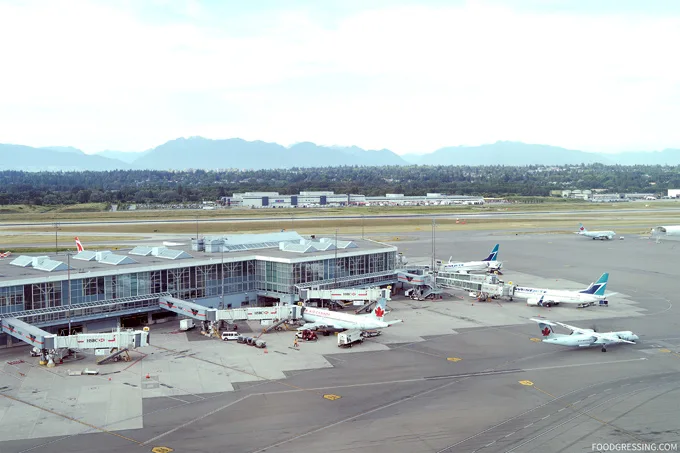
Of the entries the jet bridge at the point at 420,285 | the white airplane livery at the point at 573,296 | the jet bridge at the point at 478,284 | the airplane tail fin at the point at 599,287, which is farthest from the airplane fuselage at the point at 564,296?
the jet bridge at the point at 420,285

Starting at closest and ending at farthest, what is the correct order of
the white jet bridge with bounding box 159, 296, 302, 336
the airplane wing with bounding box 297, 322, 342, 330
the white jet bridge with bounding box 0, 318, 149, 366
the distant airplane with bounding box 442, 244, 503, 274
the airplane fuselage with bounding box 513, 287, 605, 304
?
the white jet bridge with bounding box 0, 318, 149, 366
the airplane wing with bounding box 297, 322, 342, 330
the white jet bridge with bounding box 159, 296, 302, 336
the airplane fuselage with bounding box 513, 287, 605, 304
the distant airplane with bounding box 442, 244, 503, 274

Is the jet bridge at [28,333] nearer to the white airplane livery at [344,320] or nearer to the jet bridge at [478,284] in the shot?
the white airplane livery at [344,320]

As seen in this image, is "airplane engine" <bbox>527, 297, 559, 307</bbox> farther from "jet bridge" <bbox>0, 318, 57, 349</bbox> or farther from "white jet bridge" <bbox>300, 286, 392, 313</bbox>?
"jet bridge" <bbox>0, 318, 57, 349</bbox>

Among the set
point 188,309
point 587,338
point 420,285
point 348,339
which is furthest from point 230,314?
point 587,338

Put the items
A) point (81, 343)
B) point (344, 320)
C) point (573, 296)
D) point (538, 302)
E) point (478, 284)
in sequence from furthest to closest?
point (478, 284) < point (538, 302) < point (573, 296) < point (344, 320) < point (81, 343)

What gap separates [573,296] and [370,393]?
4381 centimetres

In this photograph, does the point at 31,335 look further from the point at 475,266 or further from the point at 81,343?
the point at 475,266

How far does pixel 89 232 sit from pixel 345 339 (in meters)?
111

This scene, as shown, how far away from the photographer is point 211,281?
8388 cm

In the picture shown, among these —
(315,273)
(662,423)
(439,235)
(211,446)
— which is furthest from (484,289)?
(439,235)

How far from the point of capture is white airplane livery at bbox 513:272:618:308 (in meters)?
83.4

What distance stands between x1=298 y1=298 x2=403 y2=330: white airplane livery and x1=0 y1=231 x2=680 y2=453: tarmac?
2.01 metres

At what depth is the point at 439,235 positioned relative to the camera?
16638cm

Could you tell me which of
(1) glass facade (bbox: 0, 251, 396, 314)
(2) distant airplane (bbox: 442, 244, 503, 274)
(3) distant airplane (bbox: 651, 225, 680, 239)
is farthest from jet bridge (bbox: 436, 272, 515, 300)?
(3) distant airplane (bbox: 651, 225, 680, 239)
